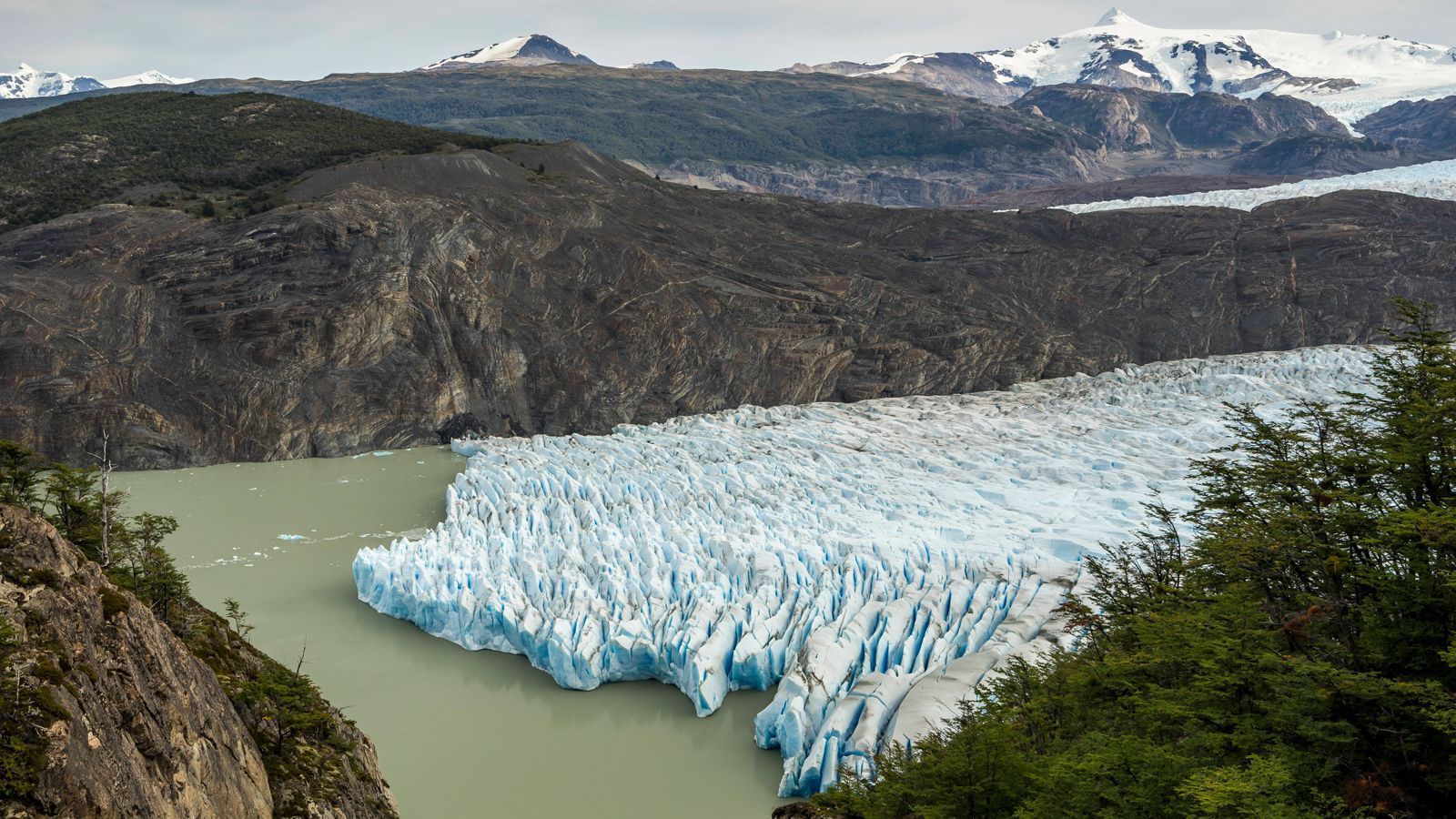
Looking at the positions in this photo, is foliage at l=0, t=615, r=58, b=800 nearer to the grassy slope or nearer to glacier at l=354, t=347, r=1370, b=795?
glacier at l=354, t=347, r=1370, b=795

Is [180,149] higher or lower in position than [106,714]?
higher

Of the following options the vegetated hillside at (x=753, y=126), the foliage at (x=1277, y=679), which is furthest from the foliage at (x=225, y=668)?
the vegetated hillside at (x=753, y=126)

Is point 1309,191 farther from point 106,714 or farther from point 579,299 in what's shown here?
point 106,714

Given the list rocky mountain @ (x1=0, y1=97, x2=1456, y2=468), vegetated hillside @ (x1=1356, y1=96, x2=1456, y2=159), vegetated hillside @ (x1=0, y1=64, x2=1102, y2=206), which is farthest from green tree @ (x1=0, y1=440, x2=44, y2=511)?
vegetated hillside @ (x1=1356, y1=96, x2=1456, y2=159)

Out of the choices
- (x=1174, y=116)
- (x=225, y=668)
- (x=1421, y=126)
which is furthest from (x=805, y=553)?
(x=1174, y=116)

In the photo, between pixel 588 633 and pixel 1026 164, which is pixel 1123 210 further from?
pixel 1026 164
